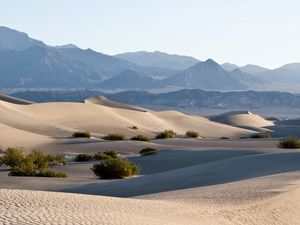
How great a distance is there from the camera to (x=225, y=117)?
10681 cm

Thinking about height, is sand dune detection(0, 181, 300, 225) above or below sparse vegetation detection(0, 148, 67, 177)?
below

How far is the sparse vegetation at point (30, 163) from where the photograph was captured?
25.0 meters

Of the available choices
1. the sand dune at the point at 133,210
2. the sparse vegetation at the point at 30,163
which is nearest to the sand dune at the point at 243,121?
the sparse vegetation at the point at 30,163

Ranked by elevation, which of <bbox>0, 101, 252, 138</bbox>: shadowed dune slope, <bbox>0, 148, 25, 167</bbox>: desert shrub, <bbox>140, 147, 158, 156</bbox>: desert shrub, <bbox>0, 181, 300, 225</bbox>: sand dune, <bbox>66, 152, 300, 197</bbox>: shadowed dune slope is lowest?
<bbox>0, 181, 300, 225</bbox>: sand dune

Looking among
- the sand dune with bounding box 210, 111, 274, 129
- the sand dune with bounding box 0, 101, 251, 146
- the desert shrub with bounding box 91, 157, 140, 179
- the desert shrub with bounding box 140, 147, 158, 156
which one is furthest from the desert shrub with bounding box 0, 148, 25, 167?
the sand dune with bounding box 210, 111, 274, 129

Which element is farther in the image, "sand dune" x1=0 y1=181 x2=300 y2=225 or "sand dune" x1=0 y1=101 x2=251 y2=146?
"sand dune" x1=0 y1=101 x2=251 y2=146

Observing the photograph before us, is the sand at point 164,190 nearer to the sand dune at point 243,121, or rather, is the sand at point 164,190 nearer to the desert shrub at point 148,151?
the desert shrub at point 148,151

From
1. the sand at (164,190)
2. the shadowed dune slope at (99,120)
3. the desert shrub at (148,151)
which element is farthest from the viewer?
the shadowed dune slope at (99,120)

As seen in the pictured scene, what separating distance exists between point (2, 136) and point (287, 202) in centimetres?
2987

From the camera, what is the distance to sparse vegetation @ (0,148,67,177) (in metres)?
25.0

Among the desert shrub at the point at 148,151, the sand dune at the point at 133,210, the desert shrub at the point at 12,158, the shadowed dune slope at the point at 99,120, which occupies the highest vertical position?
the shadowed dune slope at the point at 99,120

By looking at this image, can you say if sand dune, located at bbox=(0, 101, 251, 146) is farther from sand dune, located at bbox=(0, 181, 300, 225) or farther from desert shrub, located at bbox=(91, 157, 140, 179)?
sand dune, located at bbox=(0, 181, 300, 225)

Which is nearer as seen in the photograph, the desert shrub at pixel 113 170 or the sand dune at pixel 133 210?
the sand dune at pixel 133 210

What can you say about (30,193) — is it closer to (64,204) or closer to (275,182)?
(64,204)
